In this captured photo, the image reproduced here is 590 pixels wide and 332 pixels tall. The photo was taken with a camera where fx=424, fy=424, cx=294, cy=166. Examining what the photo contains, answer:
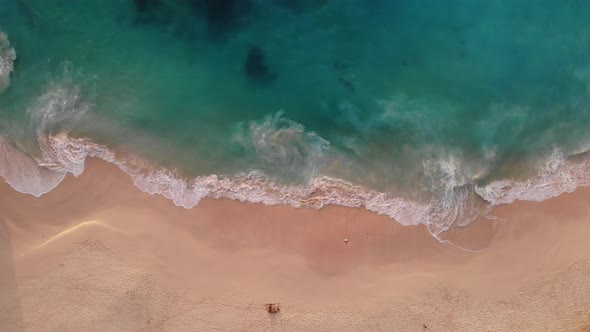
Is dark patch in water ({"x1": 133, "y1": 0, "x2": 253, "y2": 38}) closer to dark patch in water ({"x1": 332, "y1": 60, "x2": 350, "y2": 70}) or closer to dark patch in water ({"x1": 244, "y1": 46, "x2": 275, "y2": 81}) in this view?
dark patch in water ({"x1": 244, "y1": 46, "x2": 275, "y2": 81})

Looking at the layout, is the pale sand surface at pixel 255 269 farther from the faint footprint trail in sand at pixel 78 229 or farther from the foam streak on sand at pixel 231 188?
the foam streak on sand at pixel 231 188

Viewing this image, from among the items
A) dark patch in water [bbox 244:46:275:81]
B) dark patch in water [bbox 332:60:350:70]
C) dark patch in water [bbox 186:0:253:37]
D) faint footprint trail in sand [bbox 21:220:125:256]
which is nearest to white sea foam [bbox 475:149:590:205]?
dark patch in water [bbox 332:60:350:70]

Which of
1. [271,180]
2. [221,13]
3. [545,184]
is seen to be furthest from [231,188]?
[545,184]

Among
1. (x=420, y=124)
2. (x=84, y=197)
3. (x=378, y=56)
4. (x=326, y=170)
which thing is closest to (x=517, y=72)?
(x=420, y=124)

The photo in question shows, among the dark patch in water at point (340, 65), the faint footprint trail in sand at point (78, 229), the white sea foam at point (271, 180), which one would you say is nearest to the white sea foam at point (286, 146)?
the white sea foam at point (271, 180)

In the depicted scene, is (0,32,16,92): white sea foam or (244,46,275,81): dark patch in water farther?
(244,46,275,81): dark patch in water

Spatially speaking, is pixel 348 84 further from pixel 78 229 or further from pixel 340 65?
pixel 78 229

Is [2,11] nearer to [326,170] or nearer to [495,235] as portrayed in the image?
[326,170]
